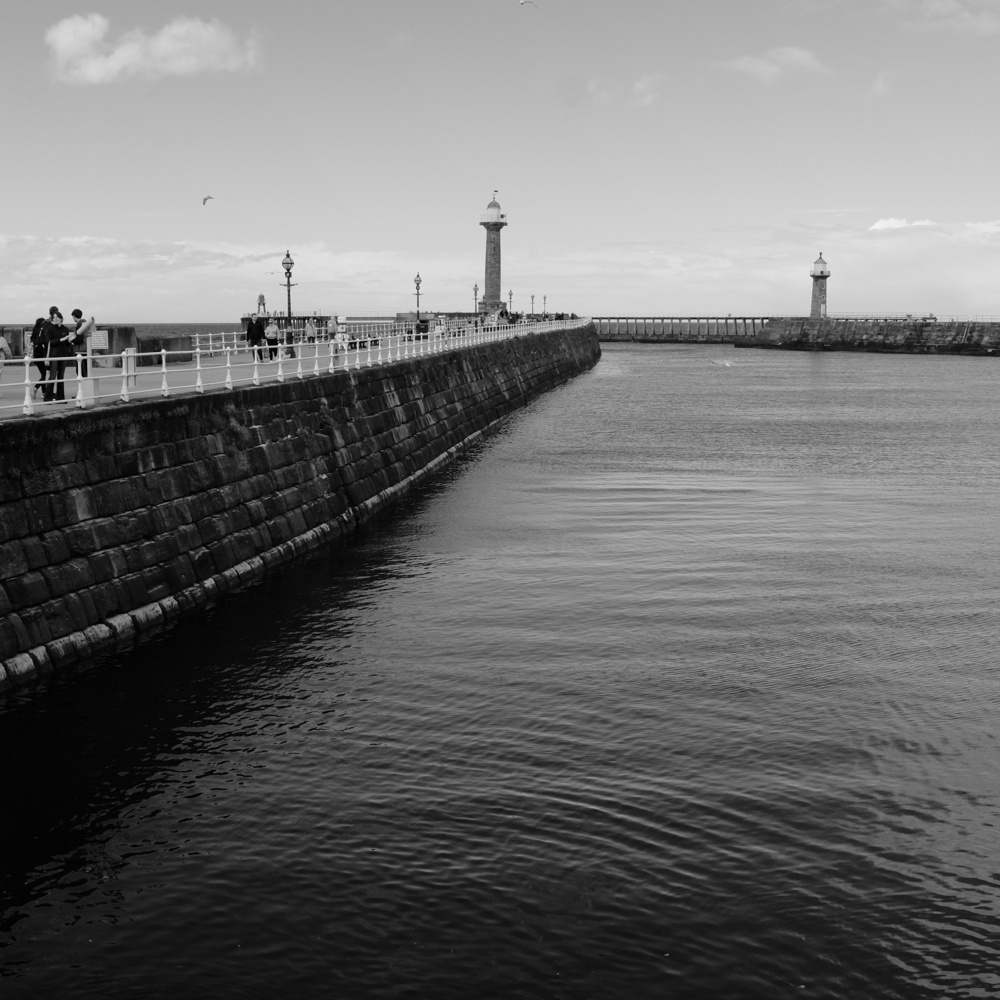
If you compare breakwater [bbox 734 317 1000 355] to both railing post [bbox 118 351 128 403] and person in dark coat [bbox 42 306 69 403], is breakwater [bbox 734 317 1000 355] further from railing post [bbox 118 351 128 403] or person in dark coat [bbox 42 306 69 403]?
railing post [bbox 118 351 128 403]

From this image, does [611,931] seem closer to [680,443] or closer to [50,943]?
[50,943]

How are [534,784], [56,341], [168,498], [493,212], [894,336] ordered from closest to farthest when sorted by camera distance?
[534,784] < [168,498] < [56,341] < [493,212] < [894,336]

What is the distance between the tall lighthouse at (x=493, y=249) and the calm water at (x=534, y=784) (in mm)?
94206

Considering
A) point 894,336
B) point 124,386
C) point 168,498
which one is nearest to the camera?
point 168,498

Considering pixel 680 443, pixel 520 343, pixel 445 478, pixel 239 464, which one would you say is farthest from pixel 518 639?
pixel 520 343

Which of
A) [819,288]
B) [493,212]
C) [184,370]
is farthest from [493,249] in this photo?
[184,370]

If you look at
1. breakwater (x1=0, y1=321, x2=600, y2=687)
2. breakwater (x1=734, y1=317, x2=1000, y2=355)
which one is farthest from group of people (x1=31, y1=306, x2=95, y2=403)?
breakwater (x1=734, y1=317, x2=1000, y2=355)

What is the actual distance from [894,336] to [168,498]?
136 metres

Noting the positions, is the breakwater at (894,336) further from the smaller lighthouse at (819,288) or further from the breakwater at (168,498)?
the breakwater at (168,498)

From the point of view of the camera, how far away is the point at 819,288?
151375 mm

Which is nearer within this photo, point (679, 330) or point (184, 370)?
point (184, 370)

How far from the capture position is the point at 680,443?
4350cm

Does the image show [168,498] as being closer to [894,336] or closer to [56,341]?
[56,341]

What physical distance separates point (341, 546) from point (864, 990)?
16.5 meters
